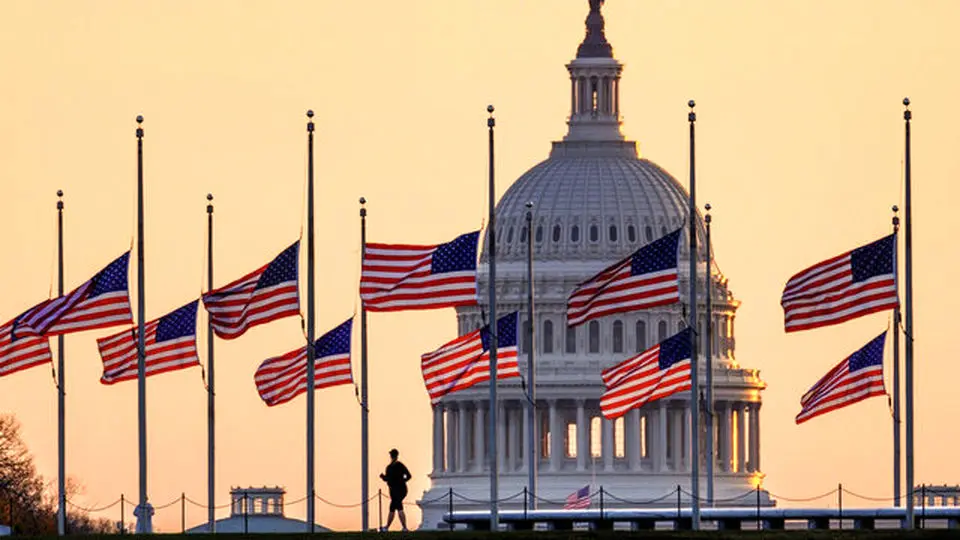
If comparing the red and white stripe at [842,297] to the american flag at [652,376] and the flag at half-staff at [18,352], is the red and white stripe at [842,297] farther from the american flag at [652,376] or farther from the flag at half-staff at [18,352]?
the flag at half-staff at [18,352]

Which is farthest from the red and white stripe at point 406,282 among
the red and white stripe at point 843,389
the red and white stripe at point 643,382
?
the red and white stripe at point 843,389

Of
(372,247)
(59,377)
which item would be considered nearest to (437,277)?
(372,247)

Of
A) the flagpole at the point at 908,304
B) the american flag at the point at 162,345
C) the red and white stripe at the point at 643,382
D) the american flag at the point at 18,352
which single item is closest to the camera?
the flagpole at the point at 908,304

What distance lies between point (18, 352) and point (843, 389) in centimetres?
2623

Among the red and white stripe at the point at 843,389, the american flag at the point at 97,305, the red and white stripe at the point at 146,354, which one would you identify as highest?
the american flag at the point at 97,305

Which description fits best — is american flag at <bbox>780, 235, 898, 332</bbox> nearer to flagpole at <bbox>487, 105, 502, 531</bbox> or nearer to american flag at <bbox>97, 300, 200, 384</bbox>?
flagpole at <bbox>487, 105, 502, 531</bbox>

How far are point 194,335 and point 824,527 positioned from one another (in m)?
23.5

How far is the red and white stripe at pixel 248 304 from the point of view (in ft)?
621

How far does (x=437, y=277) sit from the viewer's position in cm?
18938

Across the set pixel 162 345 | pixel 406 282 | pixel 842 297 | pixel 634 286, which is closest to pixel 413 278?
pixel 406 282

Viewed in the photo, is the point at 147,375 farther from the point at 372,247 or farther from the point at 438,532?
the point at 438,532

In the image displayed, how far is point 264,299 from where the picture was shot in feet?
622

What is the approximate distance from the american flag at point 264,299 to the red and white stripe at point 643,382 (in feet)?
42.3

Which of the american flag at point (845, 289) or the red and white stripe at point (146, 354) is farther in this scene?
the red and white stripe at point (146, 354)
